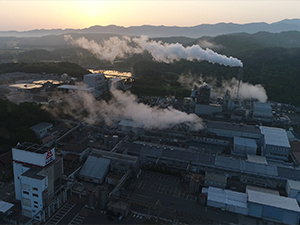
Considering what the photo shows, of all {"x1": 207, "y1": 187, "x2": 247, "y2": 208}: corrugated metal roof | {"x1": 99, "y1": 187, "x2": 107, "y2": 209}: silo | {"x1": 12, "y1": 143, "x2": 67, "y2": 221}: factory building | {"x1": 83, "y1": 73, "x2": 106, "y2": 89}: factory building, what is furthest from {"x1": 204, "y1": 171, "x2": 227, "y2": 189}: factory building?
{"x1": 83, "y1": 73, "x2": 106, "y2": 89}: factory building

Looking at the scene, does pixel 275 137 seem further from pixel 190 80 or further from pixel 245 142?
pixel 190 80

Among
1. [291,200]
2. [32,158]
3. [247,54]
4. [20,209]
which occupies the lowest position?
[20,209]

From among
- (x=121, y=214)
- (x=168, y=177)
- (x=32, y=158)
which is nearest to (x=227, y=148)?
(x=168, y=177)

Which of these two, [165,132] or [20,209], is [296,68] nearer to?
[165,132]

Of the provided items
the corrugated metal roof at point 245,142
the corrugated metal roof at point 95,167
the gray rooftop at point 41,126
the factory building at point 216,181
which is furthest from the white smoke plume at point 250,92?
the corrugated metal roof at point 95,167

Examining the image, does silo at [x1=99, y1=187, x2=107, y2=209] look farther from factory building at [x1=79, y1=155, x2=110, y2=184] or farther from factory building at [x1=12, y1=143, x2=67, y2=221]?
factory building at [x1=79, y1=155, x2=110, y2=184]

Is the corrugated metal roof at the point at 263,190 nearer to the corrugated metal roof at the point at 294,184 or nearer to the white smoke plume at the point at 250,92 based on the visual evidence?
the corrugated metal roof at the point at 294,184

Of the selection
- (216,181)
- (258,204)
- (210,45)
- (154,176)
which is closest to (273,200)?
(258,204)
